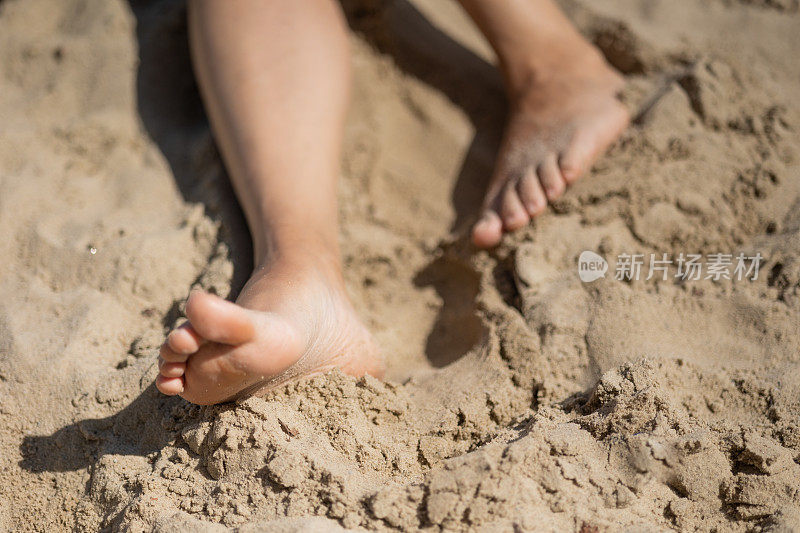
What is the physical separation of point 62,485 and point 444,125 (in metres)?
1.36

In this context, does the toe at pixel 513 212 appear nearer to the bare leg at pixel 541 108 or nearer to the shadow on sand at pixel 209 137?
the bare leg at pixel 541 108

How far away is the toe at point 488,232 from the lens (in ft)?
5.26

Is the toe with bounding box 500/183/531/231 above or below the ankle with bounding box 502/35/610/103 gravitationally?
below

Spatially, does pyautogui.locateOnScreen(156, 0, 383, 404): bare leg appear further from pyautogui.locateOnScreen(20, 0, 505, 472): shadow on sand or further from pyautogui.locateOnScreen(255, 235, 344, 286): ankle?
pyautogui.locateOnScreen(20, 0, 505, 472): shadow on sand

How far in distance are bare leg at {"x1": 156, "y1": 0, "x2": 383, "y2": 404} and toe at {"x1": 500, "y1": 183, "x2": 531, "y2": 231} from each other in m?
0.43

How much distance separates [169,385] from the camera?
1029mm

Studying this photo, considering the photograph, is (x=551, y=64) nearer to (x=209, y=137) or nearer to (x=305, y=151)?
(x=305, y=151)

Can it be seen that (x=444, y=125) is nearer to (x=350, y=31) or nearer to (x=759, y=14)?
(x=350, y=31)

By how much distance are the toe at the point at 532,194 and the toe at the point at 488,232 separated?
80mm

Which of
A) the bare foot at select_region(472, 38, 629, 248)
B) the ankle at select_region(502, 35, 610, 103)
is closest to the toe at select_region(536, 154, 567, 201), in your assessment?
the bare foot at select_region(472, 38, 629, 248)

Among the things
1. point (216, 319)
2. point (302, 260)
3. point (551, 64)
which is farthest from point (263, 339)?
point (551, 64)

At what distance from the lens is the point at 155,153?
1.75 meters

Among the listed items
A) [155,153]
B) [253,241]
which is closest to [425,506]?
[253,241]

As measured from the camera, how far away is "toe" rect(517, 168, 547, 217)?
1.61 m
